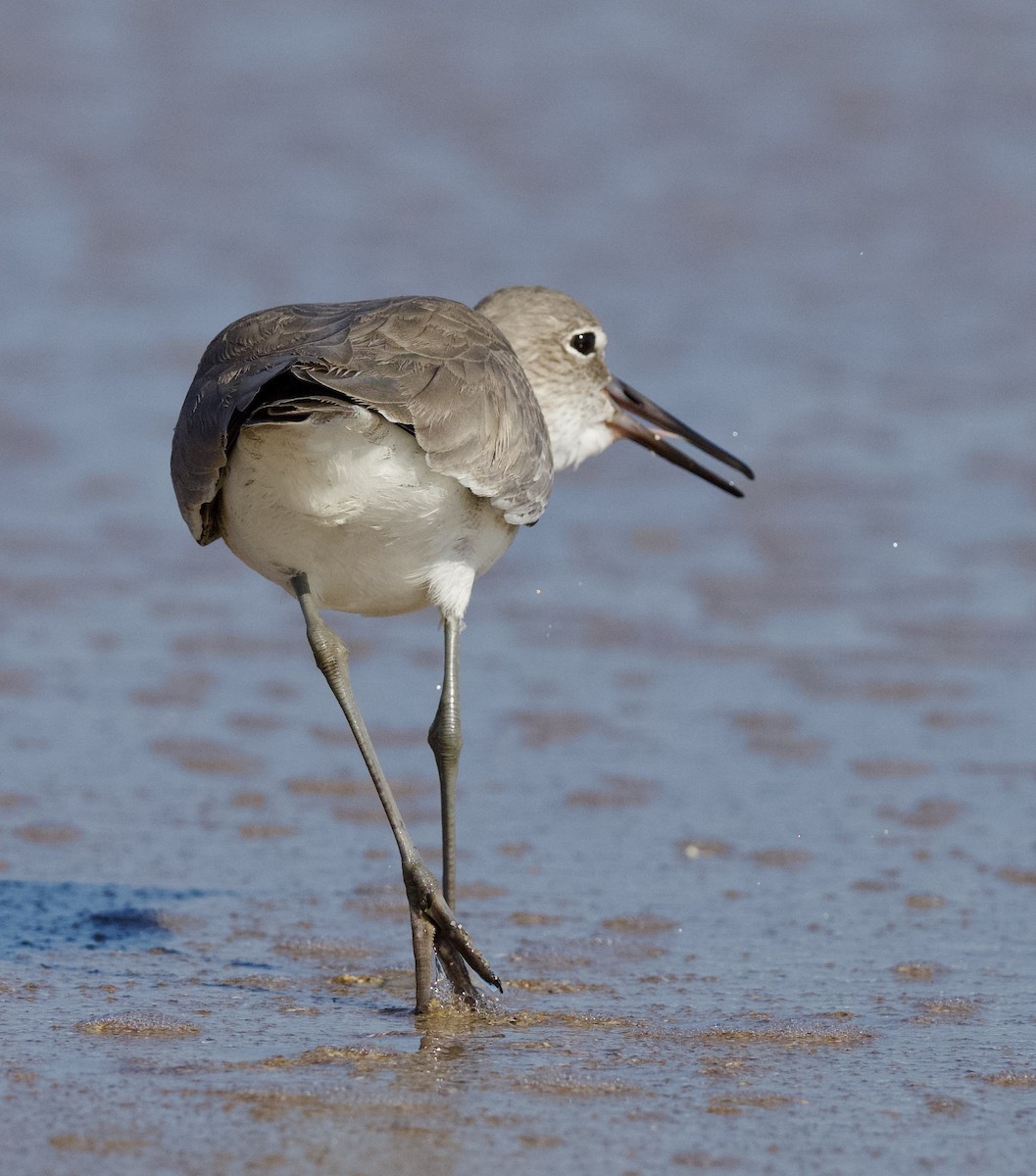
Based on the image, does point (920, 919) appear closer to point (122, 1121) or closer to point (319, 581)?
point (319, 581)

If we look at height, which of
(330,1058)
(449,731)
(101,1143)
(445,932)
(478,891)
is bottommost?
(101,1143)

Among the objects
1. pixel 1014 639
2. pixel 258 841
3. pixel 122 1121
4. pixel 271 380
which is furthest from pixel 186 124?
pixel 122 1121

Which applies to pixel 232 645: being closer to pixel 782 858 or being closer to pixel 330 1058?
pixel 782 858

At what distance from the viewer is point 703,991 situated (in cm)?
426

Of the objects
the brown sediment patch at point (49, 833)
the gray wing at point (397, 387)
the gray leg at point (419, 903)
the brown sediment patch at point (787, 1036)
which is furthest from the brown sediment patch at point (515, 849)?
the brown sediment patch at point (787, 1036)

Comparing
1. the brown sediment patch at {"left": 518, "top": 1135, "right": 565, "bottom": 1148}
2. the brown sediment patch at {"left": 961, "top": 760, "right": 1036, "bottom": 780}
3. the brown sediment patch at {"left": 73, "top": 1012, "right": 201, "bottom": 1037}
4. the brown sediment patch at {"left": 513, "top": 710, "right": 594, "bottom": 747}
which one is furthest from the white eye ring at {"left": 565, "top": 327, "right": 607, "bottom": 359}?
the brown sediment patch at {"left": 518, "top": 1135, "right": 565, "bottom": 1148}

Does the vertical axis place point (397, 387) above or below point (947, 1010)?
above

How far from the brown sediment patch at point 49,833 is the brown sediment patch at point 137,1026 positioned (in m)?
1.22

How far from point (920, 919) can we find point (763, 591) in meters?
2.69

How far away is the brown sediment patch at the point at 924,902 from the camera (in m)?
4.82

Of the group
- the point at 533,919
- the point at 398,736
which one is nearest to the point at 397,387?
the point at 533,919

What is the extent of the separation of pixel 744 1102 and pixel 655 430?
2863 mm

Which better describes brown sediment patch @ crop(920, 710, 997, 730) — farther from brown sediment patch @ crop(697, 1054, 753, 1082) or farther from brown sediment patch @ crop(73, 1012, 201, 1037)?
brown sediment patch @ crop(73, 1012, 201, 1037)

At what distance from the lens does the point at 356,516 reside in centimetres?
428
